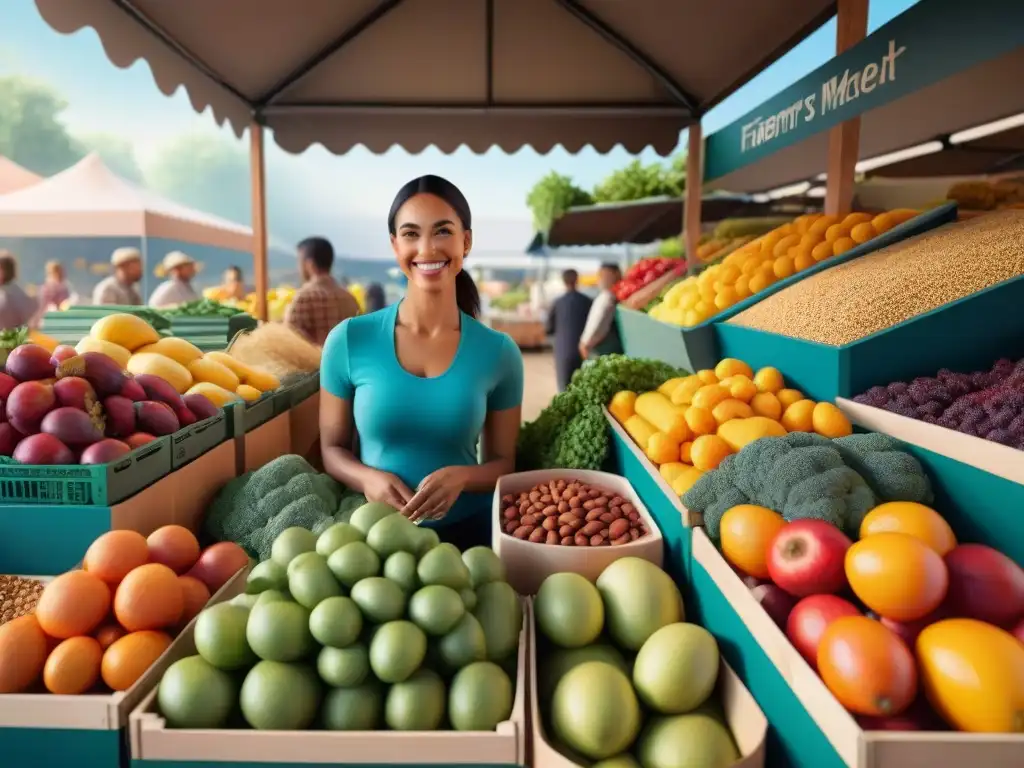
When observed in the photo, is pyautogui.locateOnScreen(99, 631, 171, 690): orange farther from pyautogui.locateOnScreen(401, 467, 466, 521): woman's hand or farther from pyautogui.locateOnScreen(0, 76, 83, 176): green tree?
pyautogui.locateOnScreen(0, 76, 83, 176): green tree

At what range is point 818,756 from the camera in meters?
0.90

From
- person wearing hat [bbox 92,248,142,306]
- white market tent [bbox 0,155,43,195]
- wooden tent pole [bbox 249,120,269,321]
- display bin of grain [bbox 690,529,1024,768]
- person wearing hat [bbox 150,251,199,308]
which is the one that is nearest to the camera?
display bin of grain [bbox 690,529,1024,768]

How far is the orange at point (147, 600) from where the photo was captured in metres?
1.24

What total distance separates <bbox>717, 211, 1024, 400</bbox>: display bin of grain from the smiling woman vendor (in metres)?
0.84

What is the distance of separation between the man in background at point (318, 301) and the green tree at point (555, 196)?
4.59m

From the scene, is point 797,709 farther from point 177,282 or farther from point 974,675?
point 177,282

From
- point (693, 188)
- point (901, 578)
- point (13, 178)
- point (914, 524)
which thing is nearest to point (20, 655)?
point (901, 578)

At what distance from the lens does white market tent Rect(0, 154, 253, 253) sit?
7238 millimetres

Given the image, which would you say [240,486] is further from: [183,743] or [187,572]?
[183,743]

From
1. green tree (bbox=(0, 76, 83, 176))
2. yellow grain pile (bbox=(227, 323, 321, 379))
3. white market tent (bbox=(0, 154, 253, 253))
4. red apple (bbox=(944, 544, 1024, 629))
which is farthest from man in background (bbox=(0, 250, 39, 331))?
green tree (bbox=(0, 76, 83, 176))

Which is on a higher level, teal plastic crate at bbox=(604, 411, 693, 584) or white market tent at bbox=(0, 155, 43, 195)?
white market tent at bbox=(0, 155, 43, 195)

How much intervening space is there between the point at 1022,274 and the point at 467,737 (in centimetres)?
170

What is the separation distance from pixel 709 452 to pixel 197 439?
141 cm

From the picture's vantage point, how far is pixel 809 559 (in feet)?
3.67
